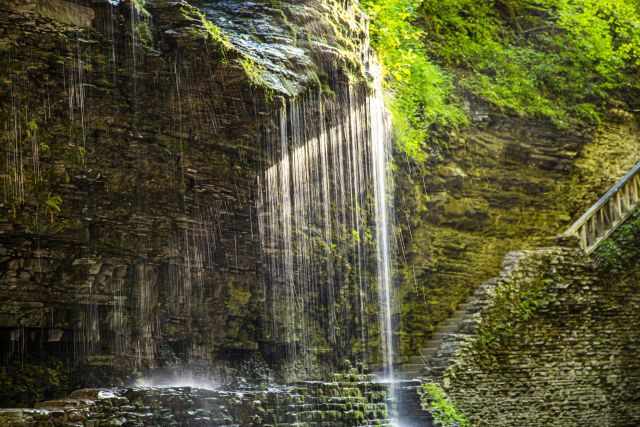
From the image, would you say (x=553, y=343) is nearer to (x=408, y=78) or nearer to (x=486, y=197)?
(x=486, y=197)

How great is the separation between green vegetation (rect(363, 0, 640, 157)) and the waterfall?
2428 millimetres

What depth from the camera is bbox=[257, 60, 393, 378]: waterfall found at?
1370cm

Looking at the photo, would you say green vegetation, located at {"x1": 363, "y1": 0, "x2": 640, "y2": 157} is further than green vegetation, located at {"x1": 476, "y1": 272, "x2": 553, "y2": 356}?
Yes

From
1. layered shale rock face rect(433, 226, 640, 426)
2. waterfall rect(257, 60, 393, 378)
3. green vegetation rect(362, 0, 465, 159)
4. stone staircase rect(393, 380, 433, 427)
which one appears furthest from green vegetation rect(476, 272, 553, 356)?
green vegetation rect(362, 0, 465, 159)

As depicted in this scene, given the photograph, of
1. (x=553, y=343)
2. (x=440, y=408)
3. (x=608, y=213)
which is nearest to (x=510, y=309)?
(x=553, y=343)

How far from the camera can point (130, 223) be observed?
1184cm

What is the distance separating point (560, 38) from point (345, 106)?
10.3 meters

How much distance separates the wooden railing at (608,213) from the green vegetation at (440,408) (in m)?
5.19

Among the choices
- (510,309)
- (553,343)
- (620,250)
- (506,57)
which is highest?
(506,57)

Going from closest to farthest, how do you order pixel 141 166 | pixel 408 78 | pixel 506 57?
pixel 141 166, pixel 408 78, pixel 506 57

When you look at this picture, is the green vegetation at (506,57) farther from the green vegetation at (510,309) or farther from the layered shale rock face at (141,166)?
the layered shale rock face at (141,166)

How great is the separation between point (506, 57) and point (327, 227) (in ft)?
29.4

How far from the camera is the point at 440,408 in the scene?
14.8m

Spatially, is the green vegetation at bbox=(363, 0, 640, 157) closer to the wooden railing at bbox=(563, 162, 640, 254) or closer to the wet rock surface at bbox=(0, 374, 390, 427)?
the wooden railing at bbox=(563, 162, 640, 254)
